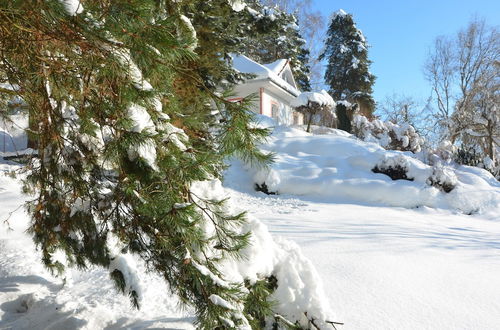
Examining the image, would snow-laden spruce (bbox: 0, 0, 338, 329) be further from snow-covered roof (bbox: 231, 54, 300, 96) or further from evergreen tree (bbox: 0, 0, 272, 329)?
snow-covered roof (bbox: 231, 54, 300, 96)

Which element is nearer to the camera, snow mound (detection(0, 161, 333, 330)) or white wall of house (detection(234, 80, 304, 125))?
snow mound (detection(0, 161, 333, 330))

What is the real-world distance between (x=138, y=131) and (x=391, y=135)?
15.5 metres

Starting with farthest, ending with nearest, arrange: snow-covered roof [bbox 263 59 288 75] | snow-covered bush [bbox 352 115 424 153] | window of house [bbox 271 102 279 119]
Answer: snow-covered roof [bbox 263 59 288 75] → window of house [bbox 271 102 279 119] → snow-covered bush [bbox 352 115 424 153]

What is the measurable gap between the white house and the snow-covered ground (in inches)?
393

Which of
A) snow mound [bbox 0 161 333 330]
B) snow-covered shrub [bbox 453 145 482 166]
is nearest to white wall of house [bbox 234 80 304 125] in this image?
snow-covered shrub [bbox 453 145 482 166]

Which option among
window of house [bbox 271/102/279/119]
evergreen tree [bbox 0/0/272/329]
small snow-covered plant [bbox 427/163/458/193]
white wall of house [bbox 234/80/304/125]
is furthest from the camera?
window of house [bbox 271/102/279/119]

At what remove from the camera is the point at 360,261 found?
3.99 meters

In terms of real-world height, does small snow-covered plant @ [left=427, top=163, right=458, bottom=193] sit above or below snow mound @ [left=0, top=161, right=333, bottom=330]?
above

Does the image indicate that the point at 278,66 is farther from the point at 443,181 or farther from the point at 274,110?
the point at 443,181

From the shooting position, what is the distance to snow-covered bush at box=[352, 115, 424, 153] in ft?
48.4

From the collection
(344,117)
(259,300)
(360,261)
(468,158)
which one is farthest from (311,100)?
(259,300)

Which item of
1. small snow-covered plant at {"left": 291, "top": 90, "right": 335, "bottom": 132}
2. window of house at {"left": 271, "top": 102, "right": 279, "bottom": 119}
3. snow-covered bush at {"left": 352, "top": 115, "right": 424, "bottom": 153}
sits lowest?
snow-covered bush at {"left": 352, "top": 115, "right": 424, "bottom": 153}

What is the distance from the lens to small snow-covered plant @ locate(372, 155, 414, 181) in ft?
30.9

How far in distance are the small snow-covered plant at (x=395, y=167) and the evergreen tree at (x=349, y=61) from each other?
18.5 meters
